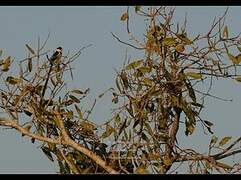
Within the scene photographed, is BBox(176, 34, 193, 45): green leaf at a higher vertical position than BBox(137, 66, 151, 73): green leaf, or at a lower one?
higher

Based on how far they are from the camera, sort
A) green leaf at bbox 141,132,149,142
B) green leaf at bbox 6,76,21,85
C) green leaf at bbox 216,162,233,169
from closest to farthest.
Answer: green leaf at bbox 216,162,233,169, green leaf at bbox 141,132,149,142, green leaf at bbox 6,76,21,85

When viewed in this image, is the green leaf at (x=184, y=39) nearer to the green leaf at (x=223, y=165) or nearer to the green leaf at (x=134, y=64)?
the green leaf at (x=134, y=64)

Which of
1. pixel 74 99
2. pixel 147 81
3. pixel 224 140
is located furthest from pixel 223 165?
pixel 74 99

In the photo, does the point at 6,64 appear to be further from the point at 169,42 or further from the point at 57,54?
the point at 169,42

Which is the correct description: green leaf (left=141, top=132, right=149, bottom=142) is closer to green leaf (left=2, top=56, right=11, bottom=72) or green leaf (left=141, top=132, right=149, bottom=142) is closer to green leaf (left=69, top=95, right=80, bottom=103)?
green leaf (left=69, top=95, right=80, bottom=103)

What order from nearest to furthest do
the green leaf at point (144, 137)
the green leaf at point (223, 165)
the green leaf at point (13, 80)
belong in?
the green leaf at point (223, 165)
the green leaf at point (144, 137)
the green leaf at point (13, 80)

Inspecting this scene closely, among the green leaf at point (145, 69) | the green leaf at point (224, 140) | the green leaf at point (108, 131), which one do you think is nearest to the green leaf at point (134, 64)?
the green leaf at point (145, 69)

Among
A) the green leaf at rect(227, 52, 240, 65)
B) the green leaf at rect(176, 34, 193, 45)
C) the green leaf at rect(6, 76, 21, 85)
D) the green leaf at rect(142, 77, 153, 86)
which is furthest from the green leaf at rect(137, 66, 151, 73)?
the green leaf at rect(6, 76, 21, 85)

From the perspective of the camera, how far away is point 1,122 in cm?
133
